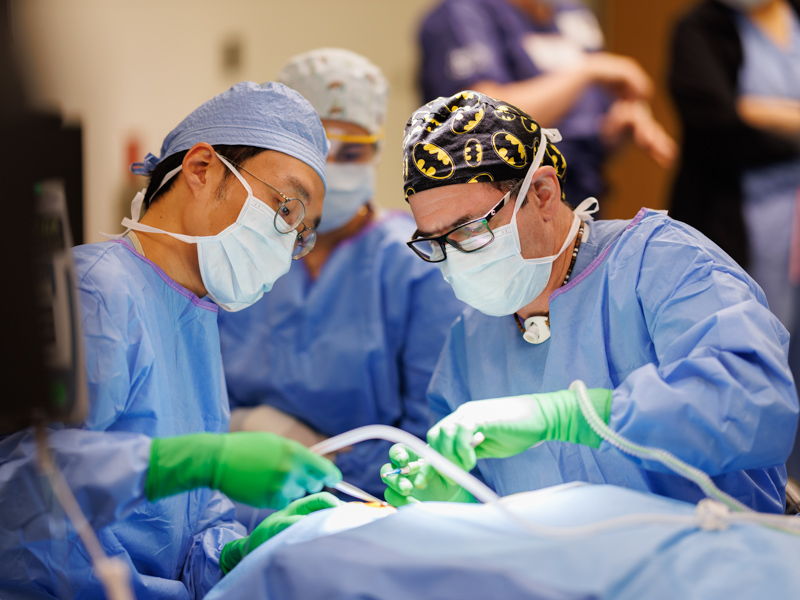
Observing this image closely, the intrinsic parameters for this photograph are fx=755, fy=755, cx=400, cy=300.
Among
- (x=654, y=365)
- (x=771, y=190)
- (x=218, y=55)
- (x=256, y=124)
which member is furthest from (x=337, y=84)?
(x=218, y=55)

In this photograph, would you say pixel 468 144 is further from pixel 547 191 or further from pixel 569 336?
pixel 569 336

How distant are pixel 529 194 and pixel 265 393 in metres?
1.04

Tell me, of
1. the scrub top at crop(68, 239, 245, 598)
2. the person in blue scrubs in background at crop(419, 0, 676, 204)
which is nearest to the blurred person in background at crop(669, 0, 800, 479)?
the person in blue scrubs in background at crop(419, 0, 676, 204)

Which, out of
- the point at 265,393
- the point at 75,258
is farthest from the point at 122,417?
the point at 265,393

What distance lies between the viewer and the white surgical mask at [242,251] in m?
1.51

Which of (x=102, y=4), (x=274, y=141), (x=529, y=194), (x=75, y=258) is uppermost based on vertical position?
(x=102, y=4)

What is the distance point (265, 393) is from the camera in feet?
7.16

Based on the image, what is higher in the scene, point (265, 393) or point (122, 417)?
point (122, 417)

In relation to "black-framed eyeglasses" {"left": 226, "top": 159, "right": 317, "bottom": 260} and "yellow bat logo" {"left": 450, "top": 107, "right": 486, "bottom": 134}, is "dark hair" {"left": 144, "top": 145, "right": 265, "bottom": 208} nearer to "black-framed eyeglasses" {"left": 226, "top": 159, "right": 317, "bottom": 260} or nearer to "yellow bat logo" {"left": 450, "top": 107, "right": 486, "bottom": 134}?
"black-framed eyeglasses" {"left": 226, "top": 159, "right": 317, "bottom": 260}

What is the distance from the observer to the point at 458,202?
1.49m

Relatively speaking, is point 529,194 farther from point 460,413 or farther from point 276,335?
point 276,335

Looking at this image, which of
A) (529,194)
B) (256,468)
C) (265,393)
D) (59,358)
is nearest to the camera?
(59,358)

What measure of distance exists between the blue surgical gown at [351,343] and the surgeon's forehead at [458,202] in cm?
65

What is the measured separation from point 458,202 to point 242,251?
45 cm
